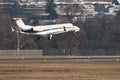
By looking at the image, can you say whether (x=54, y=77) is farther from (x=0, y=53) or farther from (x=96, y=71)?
(x=0, y=53)

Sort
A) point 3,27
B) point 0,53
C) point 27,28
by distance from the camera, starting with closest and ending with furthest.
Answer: point 0,53
point 27,28
point 3,27

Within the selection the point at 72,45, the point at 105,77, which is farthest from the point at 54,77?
the point at 72,45

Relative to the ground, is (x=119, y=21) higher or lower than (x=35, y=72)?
lower

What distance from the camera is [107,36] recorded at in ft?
538

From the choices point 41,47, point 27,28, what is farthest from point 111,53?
point 41,47

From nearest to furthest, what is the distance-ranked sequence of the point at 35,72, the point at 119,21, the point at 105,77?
the point at 105,77 → the point at 35,72 → the point at 119,21

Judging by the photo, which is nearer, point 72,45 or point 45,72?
point 45,72

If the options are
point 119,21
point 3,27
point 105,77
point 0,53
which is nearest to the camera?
point 105,77

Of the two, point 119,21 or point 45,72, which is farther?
point 119,21

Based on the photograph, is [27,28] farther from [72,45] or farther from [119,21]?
[119,21]

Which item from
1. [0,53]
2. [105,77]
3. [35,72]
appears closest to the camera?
[105,77]

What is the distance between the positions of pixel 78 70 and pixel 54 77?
999 centimetres

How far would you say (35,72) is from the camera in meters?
70.3

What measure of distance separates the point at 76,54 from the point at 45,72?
6170 centimetres
